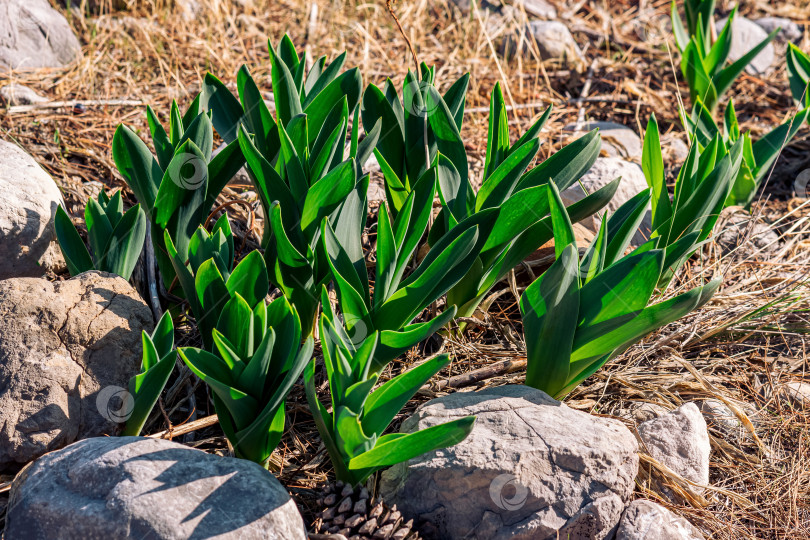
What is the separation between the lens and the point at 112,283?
1.58m

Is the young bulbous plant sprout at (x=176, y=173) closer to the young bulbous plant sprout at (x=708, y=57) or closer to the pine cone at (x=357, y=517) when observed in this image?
the pine cone at (x=357, y=517)

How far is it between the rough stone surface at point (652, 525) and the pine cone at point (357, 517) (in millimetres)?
421

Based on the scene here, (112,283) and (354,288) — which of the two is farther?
(112,283)

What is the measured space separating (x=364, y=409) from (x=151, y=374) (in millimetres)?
424

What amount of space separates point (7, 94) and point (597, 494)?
239cm

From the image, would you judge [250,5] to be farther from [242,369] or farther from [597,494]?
[597,494]

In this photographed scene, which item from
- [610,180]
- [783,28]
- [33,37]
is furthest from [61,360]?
[783,28]

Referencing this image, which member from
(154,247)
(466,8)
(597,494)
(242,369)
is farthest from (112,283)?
(466,8)

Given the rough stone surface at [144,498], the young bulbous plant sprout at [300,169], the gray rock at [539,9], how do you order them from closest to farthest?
the rough stone surface at [144,498], the young bulbous plant sprout at [300,169], the gray rock at [539,9]

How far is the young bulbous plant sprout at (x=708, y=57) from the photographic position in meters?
2.69

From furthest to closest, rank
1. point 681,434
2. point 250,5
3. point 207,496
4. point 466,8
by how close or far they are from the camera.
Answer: point 466,8
point 250,5
point 681,434
point 207,496

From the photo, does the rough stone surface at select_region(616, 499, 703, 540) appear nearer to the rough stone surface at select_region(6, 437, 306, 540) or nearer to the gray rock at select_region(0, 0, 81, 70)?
the rough stone surface at select_region(6, 437, 306, 540)

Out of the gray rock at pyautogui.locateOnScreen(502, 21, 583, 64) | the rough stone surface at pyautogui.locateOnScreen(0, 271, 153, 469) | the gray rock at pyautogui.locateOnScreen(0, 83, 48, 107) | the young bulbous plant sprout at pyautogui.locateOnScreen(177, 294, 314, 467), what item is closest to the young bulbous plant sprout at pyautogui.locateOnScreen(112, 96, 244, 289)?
the rough stone surface at pyautogui.locateOnScreen(0, 271, 153, 469)

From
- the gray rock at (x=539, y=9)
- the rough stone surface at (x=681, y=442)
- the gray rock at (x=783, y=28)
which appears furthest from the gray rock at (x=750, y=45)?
the rough stone surface at (x=681, y=442)
